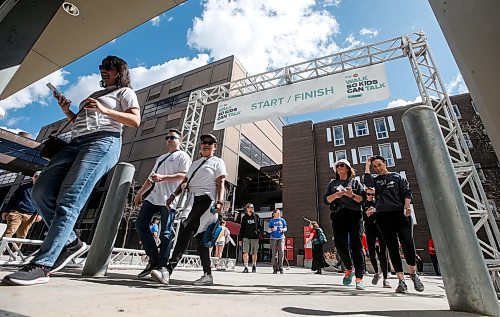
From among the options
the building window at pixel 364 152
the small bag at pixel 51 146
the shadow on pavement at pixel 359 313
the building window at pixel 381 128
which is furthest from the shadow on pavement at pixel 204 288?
the building window at pixel 381 128

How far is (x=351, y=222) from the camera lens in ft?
11.2

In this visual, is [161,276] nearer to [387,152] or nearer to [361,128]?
[387,152]

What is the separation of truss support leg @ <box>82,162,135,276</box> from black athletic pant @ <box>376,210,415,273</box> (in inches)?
128

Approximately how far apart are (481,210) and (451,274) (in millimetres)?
5417

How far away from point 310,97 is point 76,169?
6.81 m

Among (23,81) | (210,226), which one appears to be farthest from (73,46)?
(210,226)

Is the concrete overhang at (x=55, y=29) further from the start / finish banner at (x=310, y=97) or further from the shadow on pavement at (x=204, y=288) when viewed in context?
the start / finish banner at (x=310, y=97)

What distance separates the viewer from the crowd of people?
191 centimetres

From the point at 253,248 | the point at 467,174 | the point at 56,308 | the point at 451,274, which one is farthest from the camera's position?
the point at 253,248

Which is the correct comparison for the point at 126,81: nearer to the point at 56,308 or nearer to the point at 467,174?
the point at 56,308

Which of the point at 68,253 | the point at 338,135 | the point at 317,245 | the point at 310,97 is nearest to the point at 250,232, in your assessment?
the point at 317,245

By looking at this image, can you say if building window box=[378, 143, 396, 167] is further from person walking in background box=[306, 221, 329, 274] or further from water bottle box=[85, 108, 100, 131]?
water bottle box=[85, 108, 100, 131]

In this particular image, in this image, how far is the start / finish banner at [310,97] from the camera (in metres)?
7.05

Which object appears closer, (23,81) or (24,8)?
(24,8)
